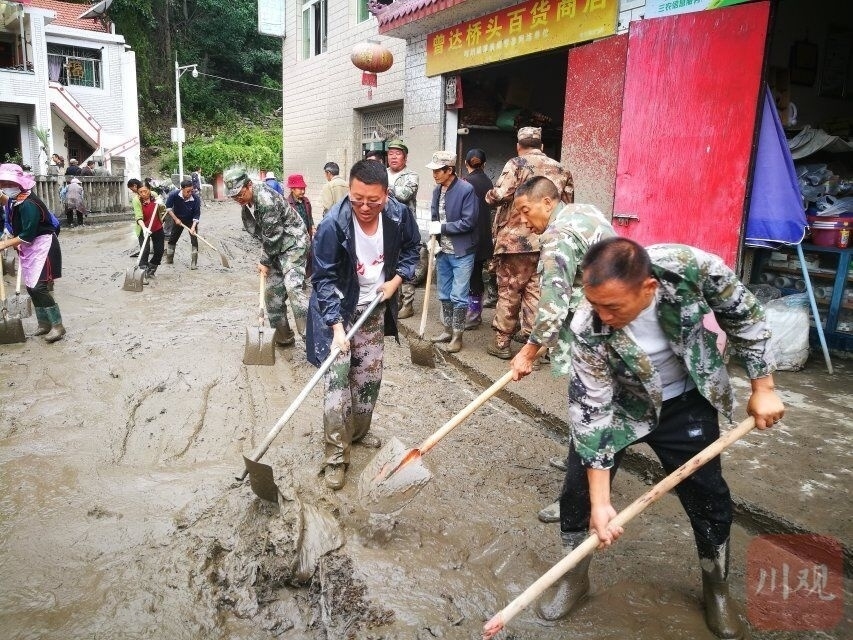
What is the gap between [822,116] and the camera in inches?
241

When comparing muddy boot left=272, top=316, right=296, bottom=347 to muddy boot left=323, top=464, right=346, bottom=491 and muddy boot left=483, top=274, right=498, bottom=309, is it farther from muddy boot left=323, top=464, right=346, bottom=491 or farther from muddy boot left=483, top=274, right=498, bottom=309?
muddy boot left=323, top=464, right=346, bottom=491

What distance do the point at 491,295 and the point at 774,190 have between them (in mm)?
3675

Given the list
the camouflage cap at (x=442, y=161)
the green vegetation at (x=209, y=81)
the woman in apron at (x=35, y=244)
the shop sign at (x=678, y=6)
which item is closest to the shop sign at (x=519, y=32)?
the shop sign at (x=678, y=6)

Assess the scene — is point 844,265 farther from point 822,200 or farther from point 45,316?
point 45,316

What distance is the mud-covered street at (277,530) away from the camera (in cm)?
254

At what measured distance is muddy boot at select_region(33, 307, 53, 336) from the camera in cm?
653

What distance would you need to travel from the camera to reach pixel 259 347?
5684 millimetres

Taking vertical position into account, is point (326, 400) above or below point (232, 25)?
below

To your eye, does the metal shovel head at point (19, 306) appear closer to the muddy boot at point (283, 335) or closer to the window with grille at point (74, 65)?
the muddy boot at point (283, 335)

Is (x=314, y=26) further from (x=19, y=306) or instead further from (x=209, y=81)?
(x=209, y=81)

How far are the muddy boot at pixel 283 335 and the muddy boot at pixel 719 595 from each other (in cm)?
458

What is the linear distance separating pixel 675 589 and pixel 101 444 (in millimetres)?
3645

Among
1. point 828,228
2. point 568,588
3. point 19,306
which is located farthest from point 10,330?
point 828,228

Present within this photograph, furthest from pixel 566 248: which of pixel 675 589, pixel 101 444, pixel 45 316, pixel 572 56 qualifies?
pixel 45 316
